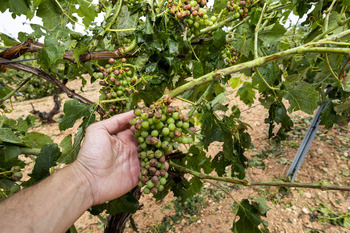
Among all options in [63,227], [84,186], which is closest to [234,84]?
[84,186]

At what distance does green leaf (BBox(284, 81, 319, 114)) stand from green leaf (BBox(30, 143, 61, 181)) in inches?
67.9

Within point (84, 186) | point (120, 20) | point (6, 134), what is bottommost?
point (84, 186)

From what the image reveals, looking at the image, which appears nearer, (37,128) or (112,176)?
(112,176)

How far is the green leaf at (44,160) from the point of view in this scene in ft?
4.20

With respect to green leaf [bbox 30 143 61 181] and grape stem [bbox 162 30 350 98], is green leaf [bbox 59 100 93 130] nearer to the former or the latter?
green leaf [bbox 30 143 61 181]

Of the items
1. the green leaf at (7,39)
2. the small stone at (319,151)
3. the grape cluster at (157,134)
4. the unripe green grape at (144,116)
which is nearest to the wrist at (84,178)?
the grape cluster at (157,134)

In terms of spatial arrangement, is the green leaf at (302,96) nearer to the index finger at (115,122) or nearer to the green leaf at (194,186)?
the green leaf at (194,186)

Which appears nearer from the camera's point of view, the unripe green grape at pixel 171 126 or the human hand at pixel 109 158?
the unripe green grape at pixel 171 126

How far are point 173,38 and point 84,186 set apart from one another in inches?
44.3

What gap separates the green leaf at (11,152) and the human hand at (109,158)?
0.44m

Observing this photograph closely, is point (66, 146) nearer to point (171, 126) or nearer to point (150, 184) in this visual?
point (150, 184)

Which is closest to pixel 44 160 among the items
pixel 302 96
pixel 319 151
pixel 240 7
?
pixel 240 7

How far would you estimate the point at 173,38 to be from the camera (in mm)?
1290

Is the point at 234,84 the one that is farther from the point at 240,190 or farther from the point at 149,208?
the point at 149,208
